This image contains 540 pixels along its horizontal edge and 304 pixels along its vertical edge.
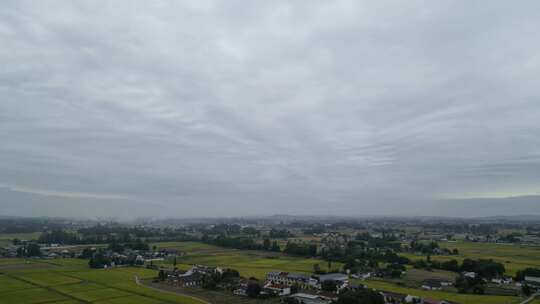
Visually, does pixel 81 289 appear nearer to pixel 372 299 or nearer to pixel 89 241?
pixel 372 299

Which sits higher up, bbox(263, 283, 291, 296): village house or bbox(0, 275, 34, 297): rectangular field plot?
bbox(0, 275, 34, 297): rectangular field plot

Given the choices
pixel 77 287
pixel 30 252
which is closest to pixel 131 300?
pixel 77 287

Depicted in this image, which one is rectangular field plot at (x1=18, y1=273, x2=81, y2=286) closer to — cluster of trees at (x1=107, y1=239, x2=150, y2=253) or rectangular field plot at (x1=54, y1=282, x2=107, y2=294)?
rectangular field plot at (x1=54, y1=282, x2=107, y2=294)

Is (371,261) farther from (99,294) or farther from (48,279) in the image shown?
(48,279)

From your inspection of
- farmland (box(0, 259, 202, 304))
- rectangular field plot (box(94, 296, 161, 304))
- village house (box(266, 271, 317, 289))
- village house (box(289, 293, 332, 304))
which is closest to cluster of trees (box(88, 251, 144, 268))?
farmland (box(0, 259, 202, 304))

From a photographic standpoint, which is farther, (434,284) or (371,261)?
(371,261)

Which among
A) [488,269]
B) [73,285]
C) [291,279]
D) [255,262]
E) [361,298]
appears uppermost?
[361,298]

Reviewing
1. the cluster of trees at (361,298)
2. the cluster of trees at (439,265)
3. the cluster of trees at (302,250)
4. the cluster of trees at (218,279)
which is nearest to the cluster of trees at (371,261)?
the cluster of trees at (439,265)
